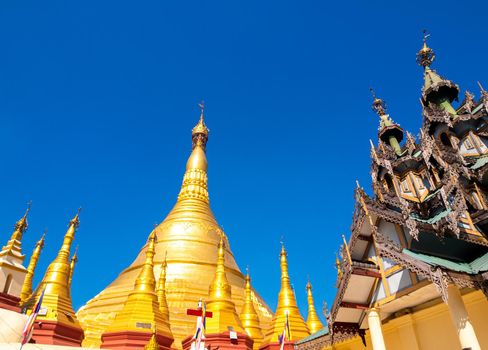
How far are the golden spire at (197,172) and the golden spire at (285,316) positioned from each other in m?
17.6

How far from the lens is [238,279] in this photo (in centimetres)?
3059

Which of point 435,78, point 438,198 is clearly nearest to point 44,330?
point 438,198

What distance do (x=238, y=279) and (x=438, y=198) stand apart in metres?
21.3

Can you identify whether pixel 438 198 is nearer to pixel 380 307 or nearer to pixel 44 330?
pixel 380 307

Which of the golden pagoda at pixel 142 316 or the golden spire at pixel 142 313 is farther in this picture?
the golden spire at pixel 142 313

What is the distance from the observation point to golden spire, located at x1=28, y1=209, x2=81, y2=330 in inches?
699

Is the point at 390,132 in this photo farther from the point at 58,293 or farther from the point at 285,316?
the point at 58,293

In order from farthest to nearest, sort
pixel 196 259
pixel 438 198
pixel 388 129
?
pixel 196 259
pixel 388 129
pixel 438 198

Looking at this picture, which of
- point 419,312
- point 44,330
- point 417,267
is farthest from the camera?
point 44,330

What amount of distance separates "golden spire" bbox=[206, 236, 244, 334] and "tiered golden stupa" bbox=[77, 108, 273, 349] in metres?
3.82

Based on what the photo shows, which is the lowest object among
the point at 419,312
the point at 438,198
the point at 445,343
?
the point at 445,343

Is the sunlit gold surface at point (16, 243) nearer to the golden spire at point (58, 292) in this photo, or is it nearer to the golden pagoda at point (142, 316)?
the golden spire at point (58, 292)

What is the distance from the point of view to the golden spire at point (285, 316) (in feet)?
63.6

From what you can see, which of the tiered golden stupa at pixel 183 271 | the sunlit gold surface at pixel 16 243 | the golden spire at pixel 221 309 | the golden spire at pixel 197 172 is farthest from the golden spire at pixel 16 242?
the golden spire at pixel 197 172
